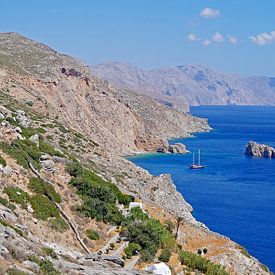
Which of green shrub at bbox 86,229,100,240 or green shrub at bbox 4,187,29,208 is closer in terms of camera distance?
green shrub at bbox 4,187,29,208

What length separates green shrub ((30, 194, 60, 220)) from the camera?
2853cm

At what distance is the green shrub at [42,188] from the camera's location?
102 feet

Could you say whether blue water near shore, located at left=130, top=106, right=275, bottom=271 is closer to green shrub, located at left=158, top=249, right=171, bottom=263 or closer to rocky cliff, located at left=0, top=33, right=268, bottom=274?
rocky cliff, located at left=0, top=33, right=268, bottom=274

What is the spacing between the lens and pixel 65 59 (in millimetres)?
129250

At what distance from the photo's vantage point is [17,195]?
28.8 metres

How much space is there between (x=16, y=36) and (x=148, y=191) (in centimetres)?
Answer: 9157

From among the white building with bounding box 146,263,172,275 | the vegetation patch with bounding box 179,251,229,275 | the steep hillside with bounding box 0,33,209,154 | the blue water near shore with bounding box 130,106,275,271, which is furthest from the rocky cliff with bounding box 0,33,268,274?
the steep hillside with bounding box 0,33,209,154

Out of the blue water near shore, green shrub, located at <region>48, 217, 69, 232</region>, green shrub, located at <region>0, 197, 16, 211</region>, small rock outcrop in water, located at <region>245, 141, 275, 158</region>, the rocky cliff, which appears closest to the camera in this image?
the rocky cliff

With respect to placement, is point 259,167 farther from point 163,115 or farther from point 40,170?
point 40,170

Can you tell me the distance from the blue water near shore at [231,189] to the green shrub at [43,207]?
26906 mm

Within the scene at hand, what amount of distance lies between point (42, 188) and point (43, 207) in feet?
6.92

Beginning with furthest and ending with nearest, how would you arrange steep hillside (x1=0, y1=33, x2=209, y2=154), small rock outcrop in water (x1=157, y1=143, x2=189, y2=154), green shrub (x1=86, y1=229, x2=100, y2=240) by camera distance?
small rock outcrop in water (x1=157, y1=143, x2=189, y2=154) < steep hillside (x1=0, y1=33, x2=209, y2=154) < green shrub (x1=86, y1=229, x2=100, y2=240)

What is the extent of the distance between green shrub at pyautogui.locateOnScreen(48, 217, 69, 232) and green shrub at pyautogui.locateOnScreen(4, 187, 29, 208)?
1.64 meters

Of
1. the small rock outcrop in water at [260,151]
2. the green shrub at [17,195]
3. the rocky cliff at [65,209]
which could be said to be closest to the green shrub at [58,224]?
the rocky cliff at [65,209]
